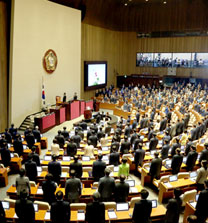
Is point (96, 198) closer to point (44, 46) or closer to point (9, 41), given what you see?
point (9, 41)

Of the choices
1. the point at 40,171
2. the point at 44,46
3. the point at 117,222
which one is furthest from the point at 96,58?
the point at 117,222

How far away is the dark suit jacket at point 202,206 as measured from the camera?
5.55 meters

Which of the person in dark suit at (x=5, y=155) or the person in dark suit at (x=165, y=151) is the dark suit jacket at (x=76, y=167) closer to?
the person in dark suit at (x=5, y=155)

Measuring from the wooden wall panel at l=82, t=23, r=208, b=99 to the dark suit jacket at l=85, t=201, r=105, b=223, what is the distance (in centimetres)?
1945

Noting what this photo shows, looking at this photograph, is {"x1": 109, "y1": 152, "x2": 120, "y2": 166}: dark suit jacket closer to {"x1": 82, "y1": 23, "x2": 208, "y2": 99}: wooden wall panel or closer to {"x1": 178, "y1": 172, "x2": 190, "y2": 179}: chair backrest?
{"x1": 178, "y1": 172, "x2": 190, "y2": 179}: chair backrest

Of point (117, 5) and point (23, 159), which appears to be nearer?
point (23, 159)

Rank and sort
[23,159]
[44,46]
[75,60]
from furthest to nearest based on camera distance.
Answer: [75,60] → [44,46] → [23,159]

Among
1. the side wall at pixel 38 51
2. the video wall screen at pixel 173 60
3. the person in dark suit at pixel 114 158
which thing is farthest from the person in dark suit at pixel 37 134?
the video wall screen at pixel 173 60

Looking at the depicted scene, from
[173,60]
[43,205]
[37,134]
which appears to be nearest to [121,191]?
[43,205]

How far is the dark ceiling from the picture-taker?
24427 mm

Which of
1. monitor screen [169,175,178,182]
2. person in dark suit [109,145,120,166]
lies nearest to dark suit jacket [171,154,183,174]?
monitor screen [169,175,178,182]

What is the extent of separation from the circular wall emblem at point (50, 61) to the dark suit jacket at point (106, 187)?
12.2 meters

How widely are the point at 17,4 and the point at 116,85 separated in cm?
1774

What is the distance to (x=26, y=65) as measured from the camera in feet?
50.3
